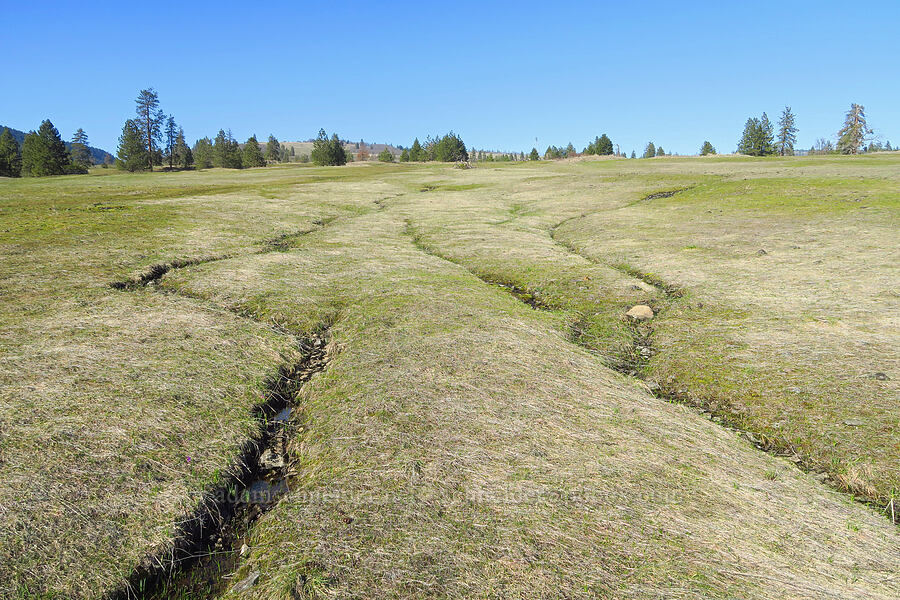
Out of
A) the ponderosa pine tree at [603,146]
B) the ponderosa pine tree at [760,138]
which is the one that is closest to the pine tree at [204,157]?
the ponderosa pine tree at [603,146]

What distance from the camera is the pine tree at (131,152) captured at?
380ft

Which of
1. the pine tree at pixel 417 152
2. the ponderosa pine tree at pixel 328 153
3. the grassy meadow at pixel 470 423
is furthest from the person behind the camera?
the pine tree at pixel 417 152

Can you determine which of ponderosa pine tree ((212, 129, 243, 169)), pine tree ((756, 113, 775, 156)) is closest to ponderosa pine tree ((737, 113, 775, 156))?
pine tree ((756, 113, 775, 156))

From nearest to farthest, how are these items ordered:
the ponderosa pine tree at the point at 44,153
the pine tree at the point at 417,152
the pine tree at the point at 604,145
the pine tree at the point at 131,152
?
the ponderosa pine tree at the point at 44,153, the pine tree at the point at 131,152, the pine tree at the point at 604,145, the pine tree at the point at 417,152

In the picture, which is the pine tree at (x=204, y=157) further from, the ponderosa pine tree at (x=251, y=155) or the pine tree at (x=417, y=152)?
the pine tree at (x=417, y=152)

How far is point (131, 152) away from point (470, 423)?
144 meters

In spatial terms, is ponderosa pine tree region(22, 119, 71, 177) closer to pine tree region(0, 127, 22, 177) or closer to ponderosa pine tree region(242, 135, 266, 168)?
pine tree region(0, 127, 22, 177)

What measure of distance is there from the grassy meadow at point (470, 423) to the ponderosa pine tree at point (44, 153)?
111 metres

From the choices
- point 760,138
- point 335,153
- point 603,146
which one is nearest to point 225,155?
point 335,153

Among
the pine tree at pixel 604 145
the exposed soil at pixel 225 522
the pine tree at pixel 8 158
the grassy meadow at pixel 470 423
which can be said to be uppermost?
the pine tree at pixel 604 145

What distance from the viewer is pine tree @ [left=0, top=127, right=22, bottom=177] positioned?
99562 mm

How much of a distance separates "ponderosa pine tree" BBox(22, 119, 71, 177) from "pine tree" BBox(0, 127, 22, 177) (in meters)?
2.49

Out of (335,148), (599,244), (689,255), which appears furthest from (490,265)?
(335,148)

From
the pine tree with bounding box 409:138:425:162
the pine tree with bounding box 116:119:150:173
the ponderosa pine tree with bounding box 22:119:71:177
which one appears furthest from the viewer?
the pine tree with bounding box 409:138:425:162
